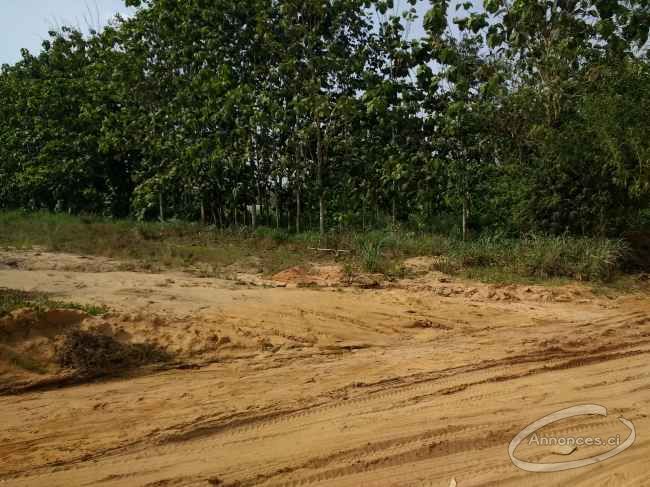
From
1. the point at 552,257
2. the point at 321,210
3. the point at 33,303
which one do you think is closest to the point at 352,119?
the point at 321,210

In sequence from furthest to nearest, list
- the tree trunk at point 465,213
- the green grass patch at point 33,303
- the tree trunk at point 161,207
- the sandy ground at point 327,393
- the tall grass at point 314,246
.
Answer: the tree trunk at point 161,207
the tree trunk at point 465,213
the tall grass at point 314,246
the green grass patch at point 33,303
the sandy ground at point 327,393

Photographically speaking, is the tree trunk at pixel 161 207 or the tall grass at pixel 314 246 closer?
the tall grass at pixel 314 246

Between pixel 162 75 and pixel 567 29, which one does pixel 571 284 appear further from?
pixel 162 75

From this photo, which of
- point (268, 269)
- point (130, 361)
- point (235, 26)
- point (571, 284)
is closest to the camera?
point (130, 361)

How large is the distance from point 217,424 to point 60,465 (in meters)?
0.99

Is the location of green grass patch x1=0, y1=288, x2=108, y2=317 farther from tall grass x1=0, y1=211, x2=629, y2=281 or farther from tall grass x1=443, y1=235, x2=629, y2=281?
tall grass x1=443, y1=235, x2=629, y2=281

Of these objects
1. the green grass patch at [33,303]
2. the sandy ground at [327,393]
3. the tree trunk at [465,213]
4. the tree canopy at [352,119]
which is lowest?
the sandy ground at [327,393]

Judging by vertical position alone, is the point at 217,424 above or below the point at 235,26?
below

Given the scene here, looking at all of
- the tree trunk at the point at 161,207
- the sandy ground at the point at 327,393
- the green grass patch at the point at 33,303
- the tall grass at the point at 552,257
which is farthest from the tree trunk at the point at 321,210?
the green grass patch at the point at 33,303

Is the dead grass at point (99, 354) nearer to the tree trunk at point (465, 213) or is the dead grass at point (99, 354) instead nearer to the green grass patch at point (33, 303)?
the green grass patch at point (33, 303)

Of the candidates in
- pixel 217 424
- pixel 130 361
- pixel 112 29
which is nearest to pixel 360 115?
pixel 112 29

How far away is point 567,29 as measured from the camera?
11.7 metres

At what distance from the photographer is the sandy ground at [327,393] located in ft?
11.2

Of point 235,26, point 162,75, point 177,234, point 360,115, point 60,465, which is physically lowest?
point 60,465
